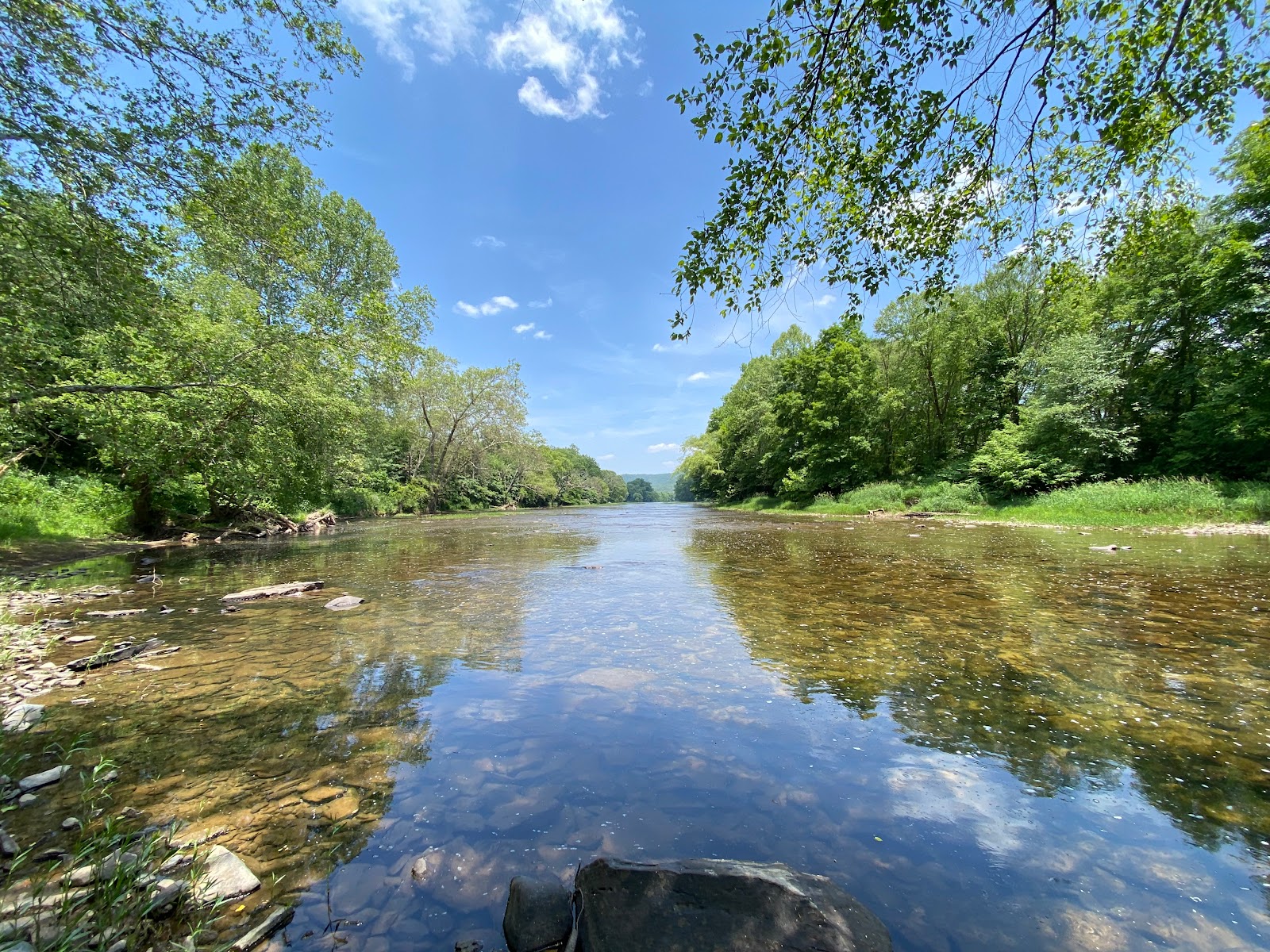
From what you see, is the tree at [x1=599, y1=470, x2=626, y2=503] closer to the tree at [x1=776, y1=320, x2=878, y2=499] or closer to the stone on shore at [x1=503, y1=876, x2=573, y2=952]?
the tree at [x1=776, y1=320, x2=878, y2=499]

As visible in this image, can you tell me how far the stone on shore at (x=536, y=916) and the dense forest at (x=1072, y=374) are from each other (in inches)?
277

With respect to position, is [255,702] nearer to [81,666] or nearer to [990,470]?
[81,666]

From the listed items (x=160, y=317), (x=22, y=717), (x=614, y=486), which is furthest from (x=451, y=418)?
(x=614, y=486)

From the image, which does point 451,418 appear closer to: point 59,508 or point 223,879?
point 59,508

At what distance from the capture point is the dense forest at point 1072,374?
20109mm

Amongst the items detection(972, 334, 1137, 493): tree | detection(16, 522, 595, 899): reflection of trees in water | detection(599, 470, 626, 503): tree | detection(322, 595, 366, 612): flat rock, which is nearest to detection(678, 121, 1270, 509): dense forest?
detection(972, 334, 1137, 493): tree

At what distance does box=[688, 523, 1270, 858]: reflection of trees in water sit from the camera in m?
3.57

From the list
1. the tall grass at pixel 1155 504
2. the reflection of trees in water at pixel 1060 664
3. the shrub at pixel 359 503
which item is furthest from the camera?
the shrub at pixel 359 503

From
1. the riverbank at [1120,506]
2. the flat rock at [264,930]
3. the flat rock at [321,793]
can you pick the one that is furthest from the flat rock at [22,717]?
the riverbank at [1120,506]

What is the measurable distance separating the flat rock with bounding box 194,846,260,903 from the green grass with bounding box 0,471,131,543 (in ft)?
62.2

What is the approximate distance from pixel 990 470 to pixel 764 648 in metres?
28.6

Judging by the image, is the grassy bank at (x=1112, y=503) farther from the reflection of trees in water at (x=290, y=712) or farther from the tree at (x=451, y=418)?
the tree at (x=451, y=418)

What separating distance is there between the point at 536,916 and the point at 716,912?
33.1 inches

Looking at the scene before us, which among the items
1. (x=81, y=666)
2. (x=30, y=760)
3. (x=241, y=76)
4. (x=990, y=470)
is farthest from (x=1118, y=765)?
(x=990, y=470)
